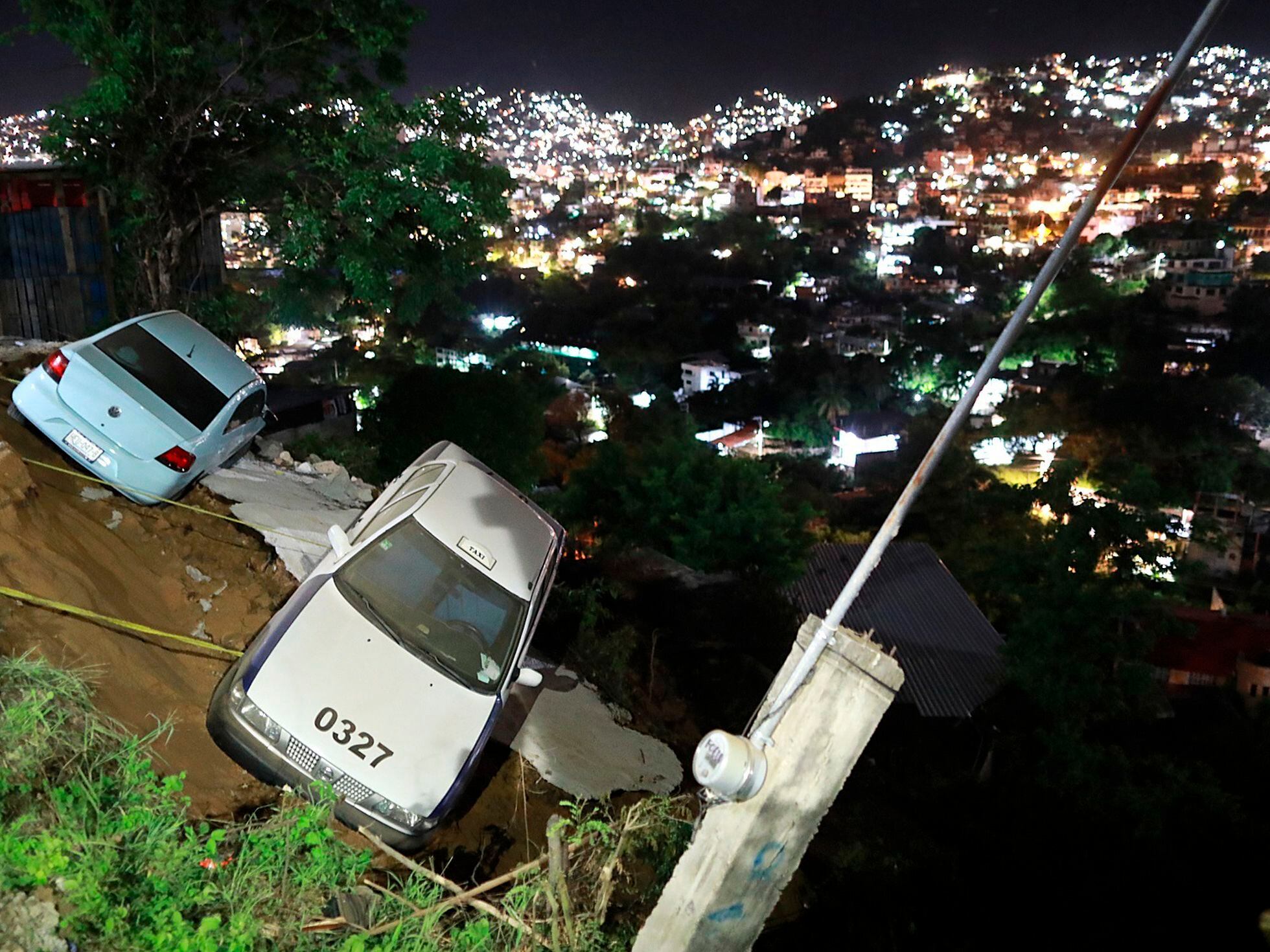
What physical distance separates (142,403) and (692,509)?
11066mm

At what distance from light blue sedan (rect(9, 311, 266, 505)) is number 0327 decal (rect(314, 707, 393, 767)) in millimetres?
3399

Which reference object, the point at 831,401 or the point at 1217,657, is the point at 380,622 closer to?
the point at 1217,657

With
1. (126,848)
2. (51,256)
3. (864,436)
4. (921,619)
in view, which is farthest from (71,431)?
(864,436)

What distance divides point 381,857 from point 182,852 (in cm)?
162

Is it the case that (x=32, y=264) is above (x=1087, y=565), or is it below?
below

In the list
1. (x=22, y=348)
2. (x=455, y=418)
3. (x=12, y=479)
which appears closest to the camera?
(x=12, y=479)

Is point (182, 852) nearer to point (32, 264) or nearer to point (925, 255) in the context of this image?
point (32, 264)

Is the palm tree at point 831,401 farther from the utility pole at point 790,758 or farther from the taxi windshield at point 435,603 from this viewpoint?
the utility pole at point 790,758

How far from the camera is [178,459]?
697 cm

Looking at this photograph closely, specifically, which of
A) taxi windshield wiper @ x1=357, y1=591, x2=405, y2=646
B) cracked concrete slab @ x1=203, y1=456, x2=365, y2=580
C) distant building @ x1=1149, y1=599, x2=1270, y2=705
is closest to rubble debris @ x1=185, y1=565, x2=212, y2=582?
cracked concrete slab @ x1=203, y1=456, x2=365, y2=580

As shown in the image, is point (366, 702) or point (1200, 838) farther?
point (1200, 838)

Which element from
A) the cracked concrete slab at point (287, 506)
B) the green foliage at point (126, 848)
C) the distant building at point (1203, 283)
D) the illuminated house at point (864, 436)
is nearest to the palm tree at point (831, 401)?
the illuminated house at point (864, 436)

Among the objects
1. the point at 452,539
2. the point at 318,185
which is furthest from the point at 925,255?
the point at 452,539

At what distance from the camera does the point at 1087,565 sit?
44.0 feet
